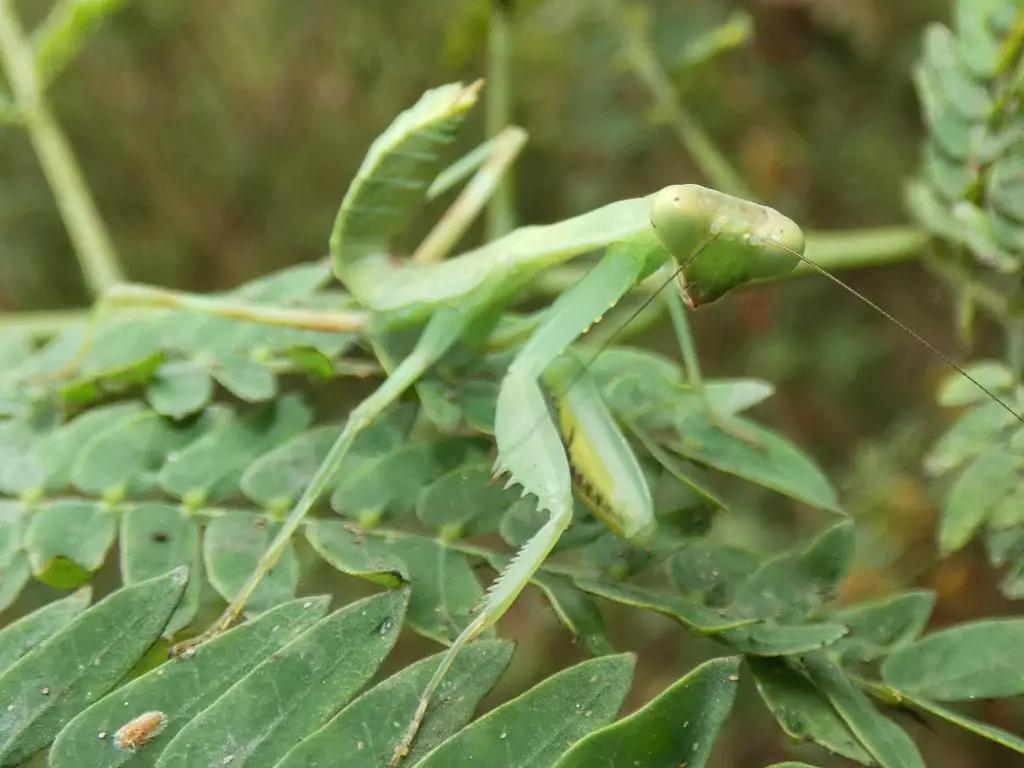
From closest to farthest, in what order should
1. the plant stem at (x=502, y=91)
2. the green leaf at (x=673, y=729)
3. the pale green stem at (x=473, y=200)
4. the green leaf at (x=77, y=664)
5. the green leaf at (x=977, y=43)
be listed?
the green leaf at (x=673, y=729) < the green leaf at (x=77, y=664) < the green leaf at (x=977, y=43) < the pale green stem at (x=473, y=200) < the plant stem at (x=502, y=91)

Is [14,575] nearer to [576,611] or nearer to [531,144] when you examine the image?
[576,611]

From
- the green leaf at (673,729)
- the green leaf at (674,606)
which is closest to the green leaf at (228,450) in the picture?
the green leaf at (674,606)

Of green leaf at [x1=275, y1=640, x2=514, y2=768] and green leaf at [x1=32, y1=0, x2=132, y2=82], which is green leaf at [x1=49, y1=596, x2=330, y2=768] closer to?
green leaf at [x1=275, y1=640, x2=514, y2=768]

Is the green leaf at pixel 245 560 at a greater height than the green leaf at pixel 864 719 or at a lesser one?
greater

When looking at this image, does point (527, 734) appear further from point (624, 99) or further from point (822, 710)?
point (624, 99)

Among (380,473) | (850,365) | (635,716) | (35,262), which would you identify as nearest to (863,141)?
(850,365)

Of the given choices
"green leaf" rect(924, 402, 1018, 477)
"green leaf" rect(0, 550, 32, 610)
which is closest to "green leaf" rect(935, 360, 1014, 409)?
"green leaf" rect(924, 402, 1018, 477)

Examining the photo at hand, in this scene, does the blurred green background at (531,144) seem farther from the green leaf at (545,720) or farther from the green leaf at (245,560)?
the green leaf at (545,720)
